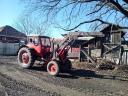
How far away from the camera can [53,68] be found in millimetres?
20641

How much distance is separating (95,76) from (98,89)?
4945mm

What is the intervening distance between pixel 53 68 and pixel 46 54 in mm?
2240

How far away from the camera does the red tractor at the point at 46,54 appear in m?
20.8

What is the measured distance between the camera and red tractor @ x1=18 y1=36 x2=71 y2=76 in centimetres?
2078

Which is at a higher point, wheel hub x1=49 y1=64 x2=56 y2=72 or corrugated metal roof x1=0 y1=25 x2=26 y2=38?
corrugated metal roof x1=0 y1=25 x2=26 y2=38

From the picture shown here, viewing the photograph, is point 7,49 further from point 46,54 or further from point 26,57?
point 46,54

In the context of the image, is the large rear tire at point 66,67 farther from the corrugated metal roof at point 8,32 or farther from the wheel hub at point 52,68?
the corrugated metal roof at point 8,32

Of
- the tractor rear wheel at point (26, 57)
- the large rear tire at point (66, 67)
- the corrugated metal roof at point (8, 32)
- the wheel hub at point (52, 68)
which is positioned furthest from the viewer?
the corrugated metal roof at point (8, 32)

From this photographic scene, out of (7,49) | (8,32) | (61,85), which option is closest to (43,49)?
(61,85)

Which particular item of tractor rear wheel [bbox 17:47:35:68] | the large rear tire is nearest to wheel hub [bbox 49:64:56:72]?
the large rear tire

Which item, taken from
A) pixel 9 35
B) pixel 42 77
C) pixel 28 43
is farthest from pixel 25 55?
pixel 9 35

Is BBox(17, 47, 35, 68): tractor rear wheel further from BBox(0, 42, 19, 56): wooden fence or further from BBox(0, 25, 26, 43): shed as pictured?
BBox(0, 25, 26, 43): shed

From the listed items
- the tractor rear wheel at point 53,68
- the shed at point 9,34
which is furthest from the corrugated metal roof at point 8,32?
the tractor rear wheel at point 53,68

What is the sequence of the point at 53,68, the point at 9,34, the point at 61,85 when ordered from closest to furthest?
the point at 61,85, the point at 53,68, the point at 9,34
